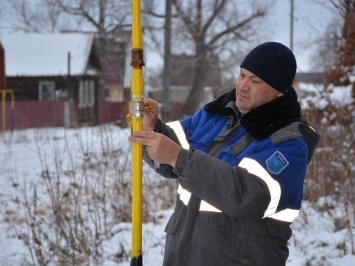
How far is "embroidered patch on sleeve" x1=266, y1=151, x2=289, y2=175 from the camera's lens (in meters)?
1.91

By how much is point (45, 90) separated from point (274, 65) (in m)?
8.30

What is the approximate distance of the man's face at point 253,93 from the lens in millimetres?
2180

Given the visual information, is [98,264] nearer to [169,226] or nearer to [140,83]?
[169,226]

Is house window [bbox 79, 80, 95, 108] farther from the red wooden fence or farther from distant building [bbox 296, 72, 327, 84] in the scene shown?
distant building [bbox 296, 72, 327, 84]

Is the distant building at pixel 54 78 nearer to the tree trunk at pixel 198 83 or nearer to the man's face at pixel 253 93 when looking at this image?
the tree trunk at pixel 198 83

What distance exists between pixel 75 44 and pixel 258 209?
1686 cm

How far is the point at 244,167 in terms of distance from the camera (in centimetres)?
191

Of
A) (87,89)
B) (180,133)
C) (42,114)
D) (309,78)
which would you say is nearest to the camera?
(180,133)

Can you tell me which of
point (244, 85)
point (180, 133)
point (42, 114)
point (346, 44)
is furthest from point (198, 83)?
point (244, 85)

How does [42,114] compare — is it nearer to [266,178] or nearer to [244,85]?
[244,85]

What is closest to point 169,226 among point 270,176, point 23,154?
point 270,176

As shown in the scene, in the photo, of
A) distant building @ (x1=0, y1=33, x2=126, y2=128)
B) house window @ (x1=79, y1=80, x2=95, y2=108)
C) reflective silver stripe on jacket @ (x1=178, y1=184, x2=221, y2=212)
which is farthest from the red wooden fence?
house window @ (x1=79, y1=80, x2=95, y2=108)

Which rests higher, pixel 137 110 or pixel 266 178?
pixel 137 110

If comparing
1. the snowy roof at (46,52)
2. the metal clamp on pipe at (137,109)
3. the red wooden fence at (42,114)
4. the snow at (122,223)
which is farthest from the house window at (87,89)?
the metal clamp on pipe at (137,109)
